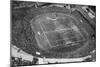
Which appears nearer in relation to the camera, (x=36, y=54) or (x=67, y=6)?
(x=36, y=54)

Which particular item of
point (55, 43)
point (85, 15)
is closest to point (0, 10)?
point (55, 43)

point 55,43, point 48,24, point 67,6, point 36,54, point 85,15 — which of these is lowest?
point 36,54

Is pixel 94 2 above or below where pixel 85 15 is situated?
above

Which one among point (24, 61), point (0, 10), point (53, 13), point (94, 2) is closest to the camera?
point (0, 10)

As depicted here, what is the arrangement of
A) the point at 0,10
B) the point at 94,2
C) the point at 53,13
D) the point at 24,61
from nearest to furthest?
the point at 0,10, the point at 24,61, the point at 53,13, the point at 94,2

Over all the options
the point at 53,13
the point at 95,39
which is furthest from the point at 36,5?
the point at 95,39
